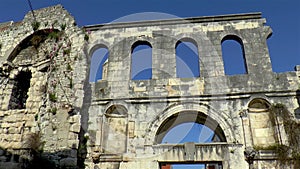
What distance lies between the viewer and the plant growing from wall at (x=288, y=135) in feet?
26.2

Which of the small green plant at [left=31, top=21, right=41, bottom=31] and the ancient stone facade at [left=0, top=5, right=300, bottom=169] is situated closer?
the ancient stone facade at [left=0, top=5, right=300, bottom=169]

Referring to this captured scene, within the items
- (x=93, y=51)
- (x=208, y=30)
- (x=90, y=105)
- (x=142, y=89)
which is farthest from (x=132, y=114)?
(x=208, y=30)

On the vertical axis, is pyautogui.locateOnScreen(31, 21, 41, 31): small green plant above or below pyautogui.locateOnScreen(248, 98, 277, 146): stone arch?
above

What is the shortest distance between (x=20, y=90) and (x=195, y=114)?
655 centimetres

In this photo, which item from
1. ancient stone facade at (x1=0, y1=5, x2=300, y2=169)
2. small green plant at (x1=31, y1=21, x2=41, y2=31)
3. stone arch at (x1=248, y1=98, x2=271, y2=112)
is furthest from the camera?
small green plant at (x1=31, y1=21, x2=41, y2=31)

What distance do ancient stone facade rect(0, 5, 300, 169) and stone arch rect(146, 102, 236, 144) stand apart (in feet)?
0.11

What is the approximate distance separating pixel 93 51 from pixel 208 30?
4543 mm

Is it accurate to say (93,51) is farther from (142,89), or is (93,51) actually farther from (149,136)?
(149,136)

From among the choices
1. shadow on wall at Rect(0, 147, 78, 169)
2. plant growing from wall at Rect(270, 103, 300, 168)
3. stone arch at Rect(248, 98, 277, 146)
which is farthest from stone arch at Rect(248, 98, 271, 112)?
shadow on wall at Rect(0, 147, 78, 169)

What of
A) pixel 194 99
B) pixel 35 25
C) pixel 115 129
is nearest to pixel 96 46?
pixel 35 25

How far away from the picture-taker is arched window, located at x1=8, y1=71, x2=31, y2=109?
9.87 m

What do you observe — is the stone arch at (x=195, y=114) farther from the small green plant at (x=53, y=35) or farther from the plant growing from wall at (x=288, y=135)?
the small green plant at (x=53, y=35)

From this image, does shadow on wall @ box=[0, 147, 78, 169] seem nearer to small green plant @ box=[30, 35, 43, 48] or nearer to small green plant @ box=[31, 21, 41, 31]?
small green plant @ box=[30, 35, 43, 48]

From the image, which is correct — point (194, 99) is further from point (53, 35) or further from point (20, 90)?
point (20, 90)
